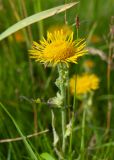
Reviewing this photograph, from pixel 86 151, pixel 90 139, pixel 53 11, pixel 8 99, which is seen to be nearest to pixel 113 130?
pixel 90 139

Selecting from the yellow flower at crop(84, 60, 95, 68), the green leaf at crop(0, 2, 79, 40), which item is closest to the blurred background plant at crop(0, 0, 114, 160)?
the yellow flower at crop(84, 60, 95, 68)

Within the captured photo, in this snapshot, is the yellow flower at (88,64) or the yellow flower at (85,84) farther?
the yellow flower at (88,64)

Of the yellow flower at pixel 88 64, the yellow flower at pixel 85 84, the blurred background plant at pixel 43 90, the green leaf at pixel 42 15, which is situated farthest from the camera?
the yellow flower at pixel 88 64

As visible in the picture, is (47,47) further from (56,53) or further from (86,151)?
(86,151)

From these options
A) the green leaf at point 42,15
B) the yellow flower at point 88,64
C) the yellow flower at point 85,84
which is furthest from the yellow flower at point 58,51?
the yellow flower at point 88,64

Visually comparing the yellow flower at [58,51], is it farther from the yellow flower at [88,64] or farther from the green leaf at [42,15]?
the yellow flower at [88,64]

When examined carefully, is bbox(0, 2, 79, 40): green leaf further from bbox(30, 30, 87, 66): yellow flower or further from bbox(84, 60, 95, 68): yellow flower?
bbox(84, 60, 95, 68): yellow flower

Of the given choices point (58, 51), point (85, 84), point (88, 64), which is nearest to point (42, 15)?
point (58, 51)

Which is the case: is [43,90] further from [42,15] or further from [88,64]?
[42,15]

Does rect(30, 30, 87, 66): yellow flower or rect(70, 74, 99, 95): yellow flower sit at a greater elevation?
rect(30, 30, 87, 66): yellow flower

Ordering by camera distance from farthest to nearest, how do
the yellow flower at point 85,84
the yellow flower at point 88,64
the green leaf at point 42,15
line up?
the yellow flower at point 88,64 < the yellow flower at point 85,84 < the green leaf at point 42,15
